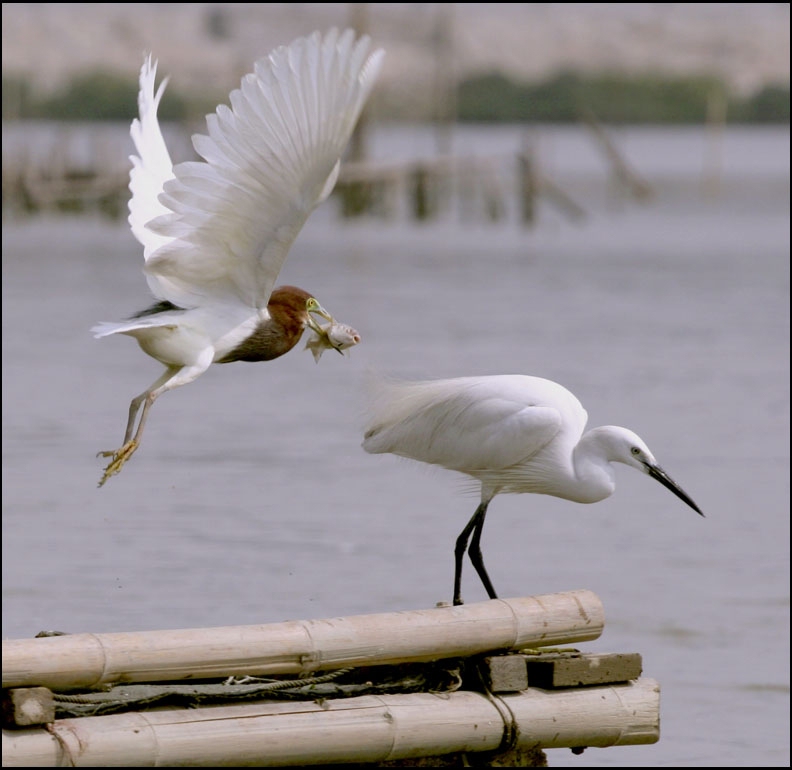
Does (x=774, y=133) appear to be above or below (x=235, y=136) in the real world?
below

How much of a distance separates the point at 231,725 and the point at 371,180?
1220 inches

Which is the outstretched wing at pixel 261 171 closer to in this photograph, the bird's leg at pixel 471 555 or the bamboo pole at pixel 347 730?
the bird's leg at pixel 471 555

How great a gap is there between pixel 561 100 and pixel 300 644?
8475 centimetres

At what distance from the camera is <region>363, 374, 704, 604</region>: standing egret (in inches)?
247

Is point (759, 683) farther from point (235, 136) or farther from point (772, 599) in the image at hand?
point (235, 136)

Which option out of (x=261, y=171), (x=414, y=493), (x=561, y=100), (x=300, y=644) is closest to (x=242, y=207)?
(x=261, y=171)

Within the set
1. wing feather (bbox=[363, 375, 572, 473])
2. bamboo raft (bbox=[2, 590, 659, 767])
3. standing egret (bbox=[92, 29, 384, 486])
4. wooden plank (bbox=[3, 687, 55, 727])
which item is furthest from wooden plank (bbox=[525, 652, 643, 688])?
wooden plank (bbox=[3, 687, 55, 727])

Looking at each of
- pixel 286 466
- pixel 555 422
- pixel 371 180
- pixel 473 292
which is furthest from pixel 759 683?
pixel 371 180

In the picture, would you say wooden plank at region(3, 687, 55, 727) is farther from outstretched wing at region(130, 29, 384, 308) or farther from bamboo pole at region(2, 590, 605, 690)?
outstretched wing at region(130, 29, 384, 308)

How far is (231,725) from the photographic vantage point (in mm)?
5039

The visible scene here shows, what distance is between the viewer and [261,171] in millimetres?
5426

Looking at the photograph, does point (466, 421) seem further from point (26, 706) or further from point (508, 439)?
point (26, 706)

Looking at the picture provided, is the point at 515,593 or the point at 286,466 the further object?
the point at 286,466

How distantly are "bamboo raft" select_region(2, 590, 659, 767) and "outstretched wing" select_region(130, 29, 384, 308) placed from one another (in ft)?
3.77
